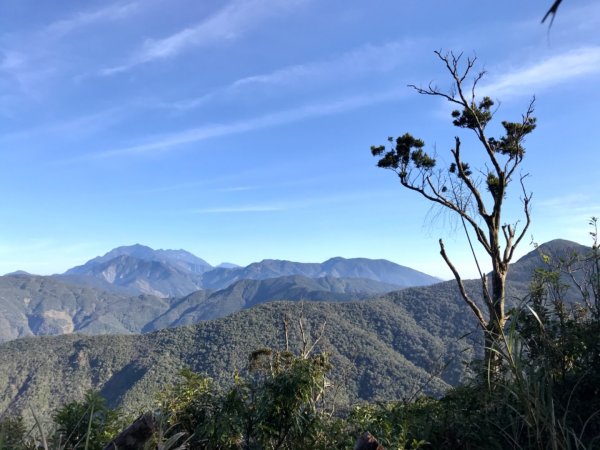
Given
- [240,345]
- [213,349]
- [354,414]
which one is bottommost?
[213,349]

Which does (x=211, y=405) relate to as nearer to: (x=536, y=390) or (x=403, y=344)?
(x=536, y=390)

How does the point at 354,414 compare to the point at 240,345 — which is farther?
the point at 240,345

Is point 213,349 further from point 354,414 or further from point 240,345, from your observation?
point 354,414

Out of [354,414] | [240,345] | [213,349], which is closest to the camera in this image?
[354,414]

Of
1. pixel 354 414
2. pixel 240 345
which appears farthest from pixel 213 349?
pixel 354 414

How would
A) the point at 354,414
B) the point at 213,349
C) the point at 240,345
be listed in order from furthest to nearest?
the point at 213,349 → the point at 240,345 → the point at 354,414

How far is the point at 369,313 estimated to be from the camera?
6752 inches

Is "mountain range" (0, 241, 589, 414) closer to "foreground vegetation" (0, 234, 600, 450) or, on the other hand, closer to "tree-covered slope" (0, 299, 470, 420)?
"tree-covered slope" (0, 299, 470, 420)

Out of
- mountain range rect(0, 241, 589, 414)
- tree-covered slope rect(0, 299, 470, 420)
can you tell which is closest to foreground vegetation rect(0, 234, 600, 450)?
mountain range rect(0, 241, 589, 414)

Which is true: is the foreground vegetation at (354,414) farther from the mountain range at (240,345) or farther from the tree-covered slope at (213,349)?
the tree-covered slope at (213,349)

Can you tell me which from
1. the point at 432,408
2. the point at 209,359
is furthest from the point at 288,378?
the point at 209,359

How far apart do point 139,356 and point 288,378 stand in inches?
6470

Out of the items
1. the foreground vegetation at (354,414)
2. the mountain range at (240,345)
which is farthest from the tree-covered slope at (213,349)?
the foreground vegetation at (354,414)

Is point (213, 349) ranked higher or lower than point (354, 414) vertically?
lower
